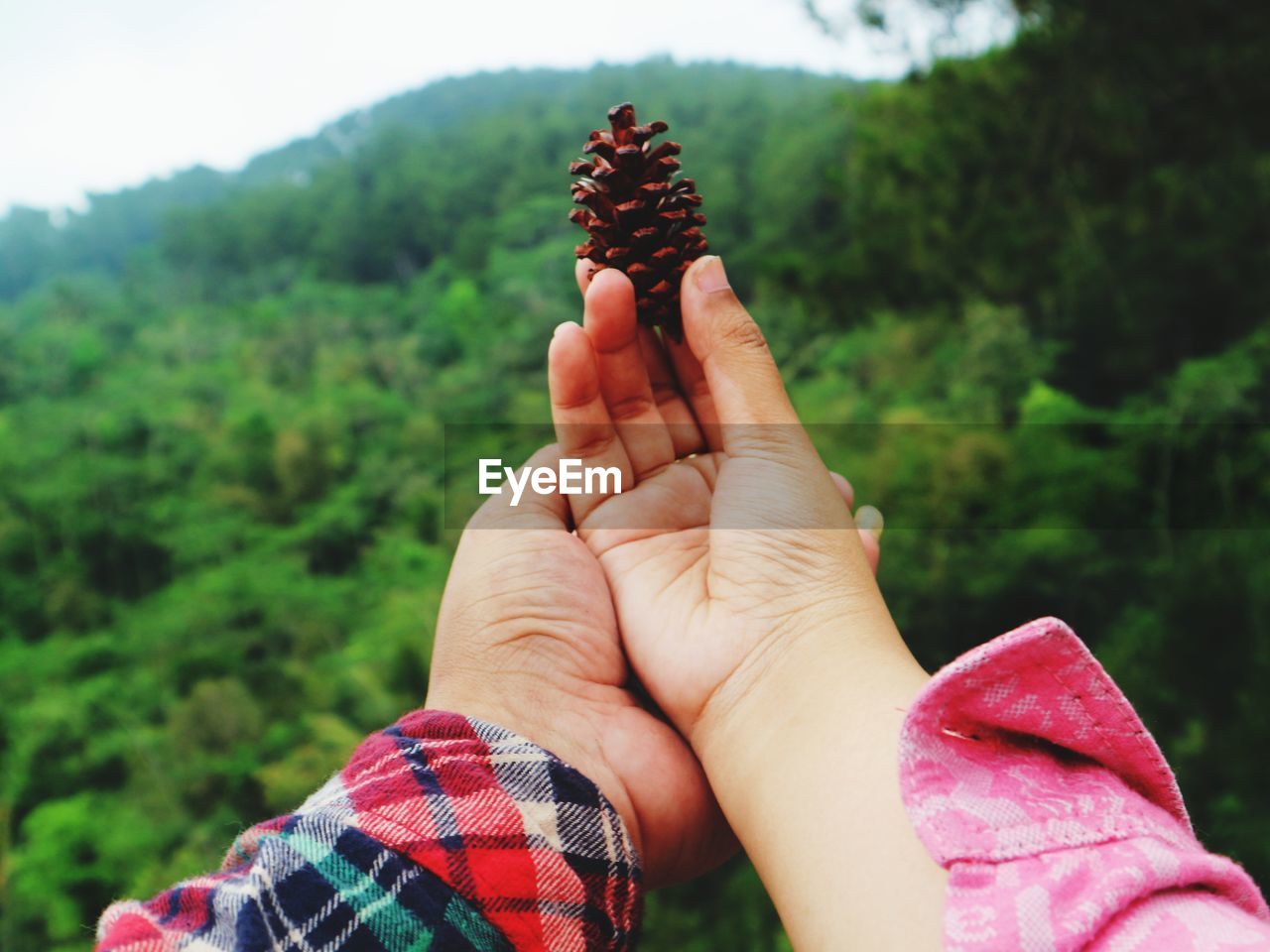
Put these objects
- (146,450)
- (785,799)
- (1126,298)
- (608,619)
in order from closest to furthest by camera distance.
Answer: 1. (785,799)
2. (608,619)
3. (1126,298)
4. (146,450)

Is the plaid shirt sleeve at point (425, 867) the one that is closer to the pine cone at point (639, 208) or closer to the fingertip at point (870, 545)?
the fingertip at point (870, 545)

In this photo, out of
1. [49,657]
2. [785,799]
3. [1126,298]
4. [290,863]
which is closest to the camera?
[290,863]

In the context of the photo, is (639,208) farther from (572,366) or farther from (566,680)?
(566,680)

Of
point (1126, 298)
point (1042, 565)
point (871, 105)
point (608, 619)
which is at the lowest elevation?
point (1042, 565)

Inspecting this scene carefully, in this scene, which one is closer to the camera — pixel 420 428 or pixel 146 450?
pixel 420 428

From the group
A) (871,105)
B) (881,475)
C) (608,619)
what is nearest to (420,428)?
(871,105)

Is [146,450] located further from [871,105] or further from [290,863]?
[290,863]

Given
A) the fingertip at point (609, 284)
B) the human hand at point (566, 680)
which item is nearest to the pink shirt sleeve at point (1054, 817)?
the human hand at point (566, 680)
